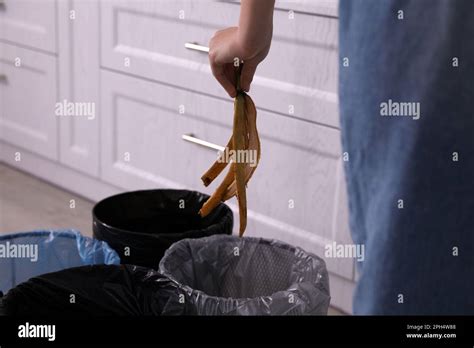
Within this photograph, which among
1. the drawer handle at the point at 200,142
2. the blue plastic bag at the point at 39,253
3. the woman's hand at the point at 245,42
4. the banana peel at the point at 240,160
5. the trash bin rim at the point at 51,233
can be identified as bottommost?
the blue plastic bag at the point at 39,253

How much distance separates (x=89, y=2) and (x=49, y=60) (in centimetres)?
25

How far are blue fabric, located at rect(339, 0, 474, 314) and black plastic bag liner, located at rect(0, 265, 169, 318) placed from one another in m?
0.60

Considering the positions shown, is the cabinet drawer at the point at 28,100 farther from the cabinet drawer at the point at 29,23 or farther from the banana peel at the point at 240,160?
the banana peel at the point at 240,160

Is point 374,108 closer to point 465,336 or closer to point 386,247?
point 386,247

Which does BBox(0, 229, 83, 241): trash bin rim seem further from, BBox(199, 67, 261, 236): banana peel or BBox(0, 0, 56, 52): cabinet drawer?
BBox(0, 0, 56, 52): cabinet drawer

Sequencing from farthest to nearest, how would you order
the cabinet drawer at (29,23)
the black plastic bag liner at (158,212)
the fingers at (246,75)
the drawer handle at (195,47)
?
the cabinet drawer at (29,23) → the drawer handle at (195,47) → the black plastic bag liner at (158,212) → the fingers at (246,75)

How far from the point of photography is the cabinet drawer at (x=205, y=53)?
1.54 m

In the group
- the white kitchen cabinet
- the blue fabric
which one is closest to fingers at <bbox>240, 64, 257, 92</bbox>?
the blue fabric

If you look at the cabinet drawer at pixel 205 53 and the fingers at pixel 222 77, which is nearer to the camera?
the fingers at pixel 222 77

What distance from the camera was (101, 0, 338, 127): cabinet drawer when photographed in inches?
60.8

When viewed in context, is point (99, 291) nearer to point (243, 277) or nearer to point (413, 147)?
point (243, 277)

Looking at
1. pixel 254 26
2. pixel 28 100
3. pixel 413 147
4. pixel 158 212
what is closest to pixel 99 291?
pixel 158 212

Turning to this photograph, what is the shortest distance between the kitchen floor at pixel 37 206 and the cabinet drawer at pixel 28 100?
10 cm

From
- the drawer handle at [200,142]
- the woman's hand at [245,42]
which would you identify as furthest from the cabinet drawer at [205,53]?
the woman's hand at [245,42]
